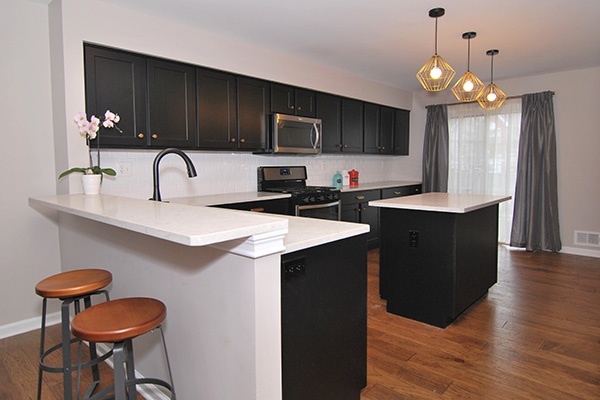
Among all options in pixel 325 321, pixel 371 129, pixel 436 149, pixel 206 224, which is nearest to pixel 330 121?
pixel 371 129

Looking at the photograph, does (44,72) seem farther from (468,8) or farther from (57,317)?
(468,8)

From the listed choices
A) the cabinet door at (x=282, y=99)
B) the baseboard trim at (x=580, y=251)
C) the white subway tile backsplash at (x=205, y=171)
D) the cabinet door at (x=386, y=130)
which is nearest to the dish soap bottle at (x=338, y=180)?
the white subway tile backsplash at (x=205, y=171)

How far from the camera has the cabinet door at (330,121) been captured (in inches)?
187

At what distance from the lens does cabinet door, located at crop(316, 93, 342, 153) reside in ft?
15.6

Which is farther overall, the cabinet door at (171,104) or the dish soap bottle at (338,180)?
the dish soap bottle at (338,180)

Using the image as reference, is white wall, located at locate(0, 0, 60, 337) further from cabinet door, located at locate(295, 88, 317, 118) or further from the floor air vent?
the floor air vent

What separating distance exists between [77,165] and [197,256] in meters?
1.70

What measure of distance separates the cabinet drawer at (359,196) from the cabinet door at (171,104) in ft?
7.14

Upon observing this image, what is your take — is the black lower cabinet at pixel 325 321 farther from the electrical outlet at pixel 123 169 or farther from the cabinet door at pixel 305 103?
the cabinet door at pixel 305 103

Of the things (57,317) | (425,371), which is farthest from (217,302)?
(57,317)

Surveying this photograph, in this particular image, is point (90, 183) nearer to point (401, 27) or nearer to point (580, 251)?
point (401, 27)

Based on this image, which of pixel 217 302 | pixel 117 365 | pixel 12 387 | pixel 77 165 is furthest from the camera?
pixel 77 165

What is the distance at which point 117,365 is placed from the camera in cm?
131

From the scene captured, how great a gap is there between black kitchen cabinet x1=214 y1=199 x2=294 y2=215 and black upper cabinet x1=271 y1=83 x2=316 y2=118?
1.03 m
